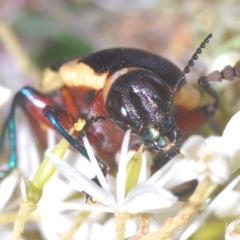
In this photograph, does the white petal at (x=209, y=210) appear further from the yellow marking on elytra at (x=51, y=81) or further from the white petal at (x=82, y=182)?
the yellow marking on elytra at (x=51, y=81)

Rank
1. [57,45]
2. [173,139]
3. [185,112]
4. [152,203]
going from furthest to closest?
[57,45] < [185,112] < [173,139] < [152,203]

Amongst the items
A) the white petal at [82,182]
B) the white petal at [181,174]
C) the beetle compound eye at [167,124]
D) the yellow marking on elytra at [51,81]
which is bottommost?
the white petal at [82,182]

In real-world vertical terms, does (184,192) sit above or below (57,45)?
below

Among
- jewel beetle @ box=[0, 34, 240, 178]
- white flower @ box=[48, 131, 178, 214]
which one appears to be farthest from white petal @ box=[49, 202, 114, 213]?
jewel beetle @ box=[0, 34, 240, 178]

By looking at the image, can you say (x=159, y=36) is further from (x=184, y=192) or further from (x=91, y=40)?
(x=184, y=192)

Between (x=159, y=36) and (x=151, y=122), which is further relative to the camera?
(x=159, y=36)

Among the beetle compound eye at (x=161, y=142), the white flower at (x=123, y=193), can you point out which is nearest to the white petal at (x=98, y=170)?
the white flower at (x=123, y=193)

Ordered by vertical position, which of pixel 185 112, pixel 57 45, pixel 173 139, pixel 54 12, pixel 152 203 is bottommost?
pixel 152 203

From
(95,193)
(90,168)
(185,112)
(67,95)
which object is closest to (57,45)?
(67,95)
